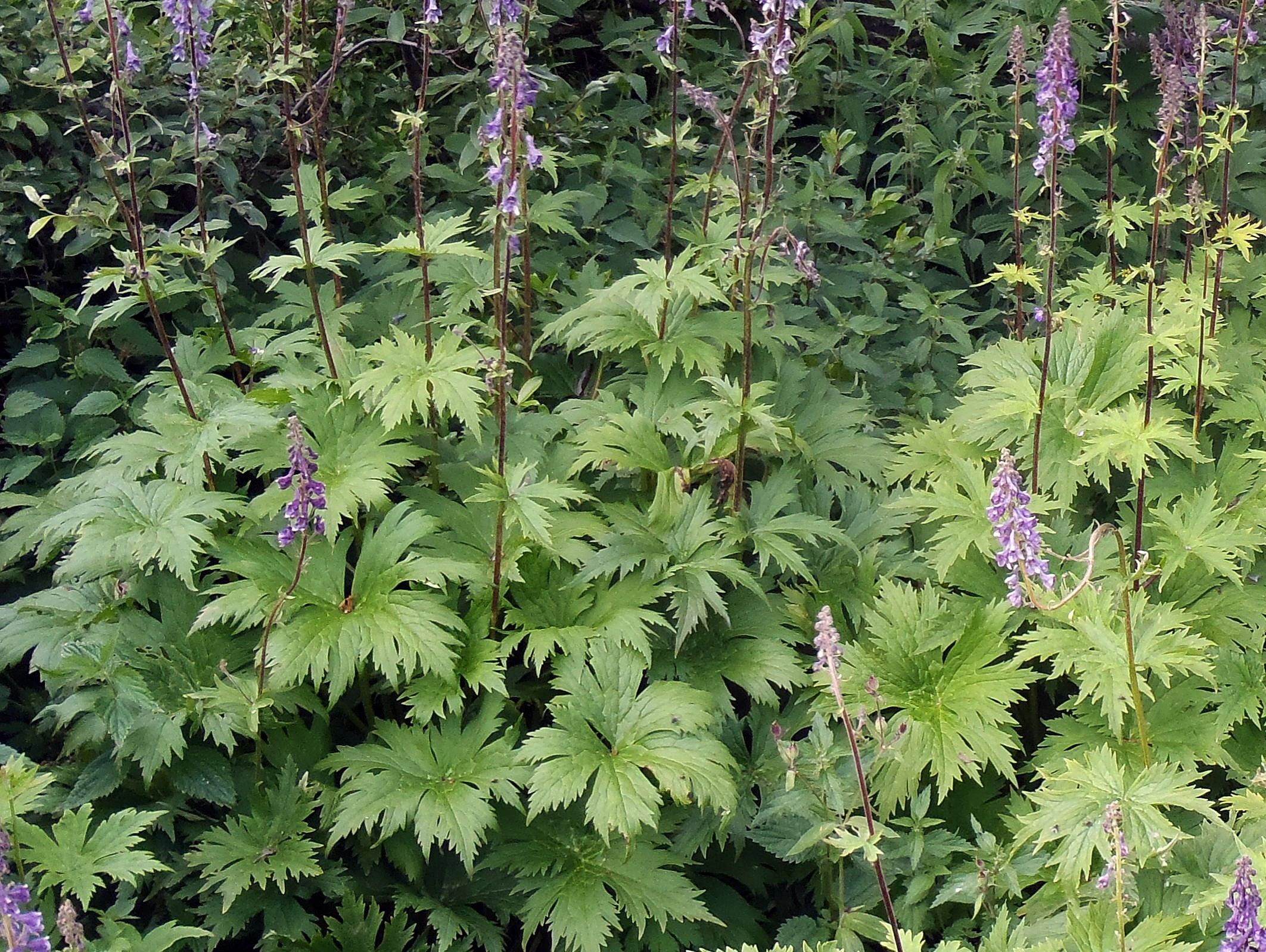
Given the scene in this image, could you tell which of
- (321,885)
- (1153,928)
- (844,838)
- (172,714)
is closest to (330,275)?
(172,714)

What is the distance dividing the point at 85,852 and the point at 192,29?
2.17 metres

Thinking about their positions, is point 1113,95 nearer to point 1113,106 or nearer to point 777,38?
point 1113,106

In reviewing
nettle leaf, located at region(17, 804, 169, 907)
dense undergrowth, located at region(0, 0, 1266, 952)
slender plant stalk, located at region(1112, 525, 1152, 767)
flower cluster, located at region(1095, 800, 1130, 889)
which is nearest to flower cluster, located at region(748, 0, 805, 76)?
dense undergrowth, located at region(0, 0, 1266, 952)

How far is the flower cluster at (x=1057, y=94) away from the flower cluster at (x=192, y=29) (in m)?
2.25

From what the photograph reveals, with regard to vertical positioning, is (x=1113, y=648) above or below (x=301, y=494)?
below

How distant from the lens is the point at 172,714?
271 cm

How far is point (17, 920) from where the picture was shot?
5.92 ft

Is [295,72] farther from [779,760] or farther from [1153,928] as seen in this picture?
[1153,928]

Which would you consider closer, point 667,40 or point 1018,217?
point 1018,217

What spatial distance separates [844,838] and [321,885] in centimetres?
144

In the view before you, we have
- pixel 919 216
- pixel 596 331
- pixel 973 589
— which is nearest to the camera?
pixel 973 589

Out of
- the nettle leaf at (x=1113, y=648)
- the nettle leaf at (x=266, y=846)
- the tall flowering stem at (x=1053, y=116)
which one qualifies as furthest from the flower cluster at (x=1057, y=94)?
the nettle leaf at (x=266, y=846)

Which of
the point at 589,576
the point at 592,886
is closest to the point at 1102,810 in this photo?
the point at 592,886

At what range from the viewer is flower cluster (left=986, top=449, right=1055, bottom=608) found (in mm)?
2141
